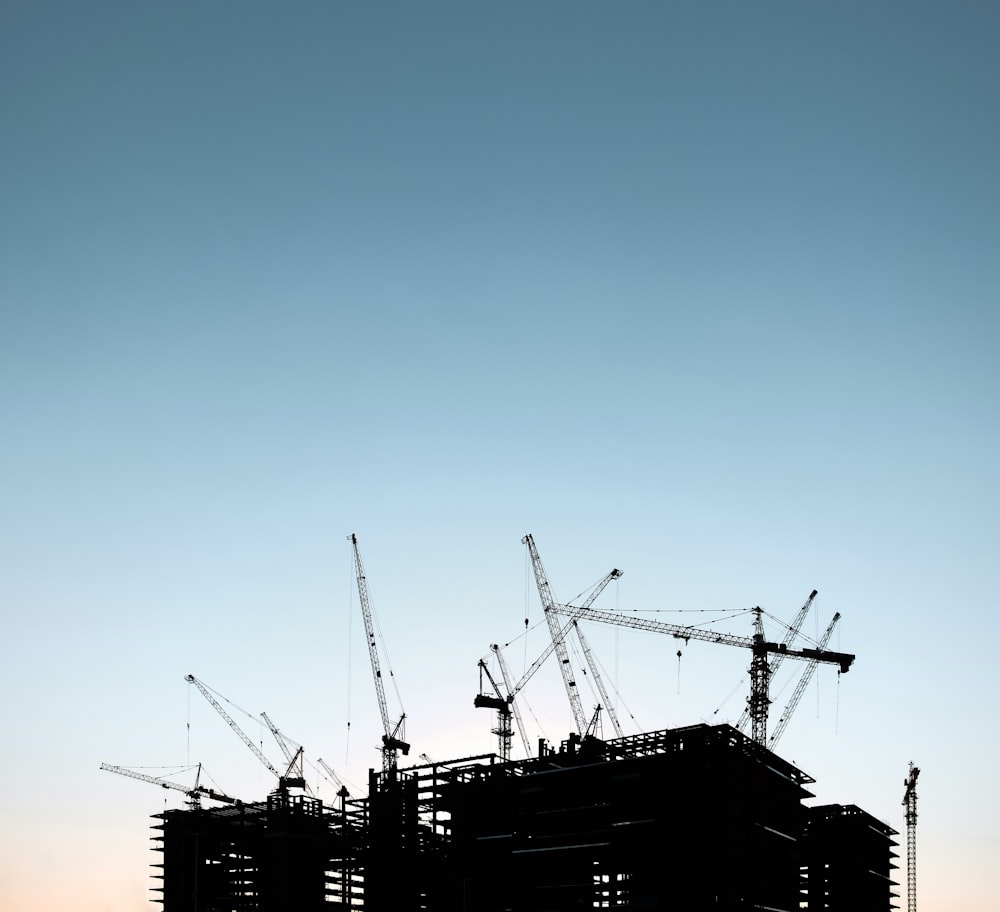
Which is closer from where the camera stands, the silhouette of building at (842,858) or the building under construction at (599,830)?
the building under construction at (599,830)

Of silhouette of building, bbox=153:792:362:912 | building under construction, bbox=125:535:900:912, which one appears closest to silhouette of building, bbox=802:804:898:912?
building under construction, bbox=125:535:900:912

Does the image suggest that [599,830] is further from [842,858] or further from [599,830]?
[842,858]

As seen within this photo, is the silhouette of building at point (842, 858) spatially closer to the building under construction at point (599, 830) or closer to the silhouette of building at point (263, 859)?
the building under construction at point (599, 830)

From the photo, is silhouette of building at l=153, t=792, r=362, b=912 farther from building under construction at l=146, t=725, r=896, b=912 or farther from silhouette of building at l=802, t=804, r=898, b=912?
silhouette of building at l=802, t=804, r=898, b=912

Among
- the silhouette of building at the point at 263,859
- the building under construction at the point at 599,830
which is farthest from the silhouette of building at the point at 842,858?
the silhouette of building at the point at 263,859

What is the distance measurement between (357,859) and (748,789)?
238 ft

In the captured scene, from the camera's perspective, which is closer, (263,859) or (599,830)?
(599,830)

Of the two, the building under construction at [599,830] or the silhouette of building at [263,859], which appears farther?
the silhouette of building at [263,859]

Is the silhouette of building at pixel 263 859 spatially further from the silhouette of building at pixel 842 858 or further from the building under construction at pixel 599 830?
the silhouette of building at pixel 842 858

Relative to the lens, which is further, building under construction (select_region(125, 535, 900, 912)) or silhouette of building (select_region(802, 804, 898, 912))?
silhouette of building (select_region(802, 804, 898, 912))

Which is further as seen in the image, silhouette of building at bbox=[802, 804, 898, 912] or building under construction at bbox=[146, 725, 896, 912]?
silhouette of building at bbox=[802, 804, 898, 912]

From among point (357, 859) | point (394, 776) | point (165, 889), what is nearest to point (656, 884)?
point (394, 776)

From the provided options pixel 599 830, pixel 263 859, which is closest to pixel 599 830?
pixel 599 830

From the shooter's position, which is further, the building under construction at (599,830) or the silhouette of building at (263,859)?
the silhouette of building at (263,859)
